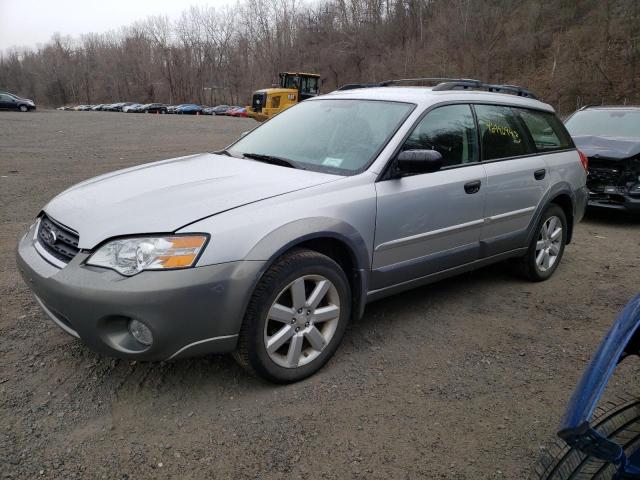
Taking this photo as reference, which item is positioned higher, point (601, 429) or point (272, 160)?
point (272, 160)

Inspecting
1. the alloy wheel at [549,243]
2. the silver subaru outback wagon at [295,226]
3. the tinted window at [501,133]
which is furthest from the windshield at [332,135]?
the alloy wheel at [549,243]

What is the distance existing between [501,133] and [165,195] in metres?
2.75

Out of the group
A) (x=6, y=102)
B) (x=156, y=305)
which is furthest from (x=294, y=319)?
(x=6, y=102)

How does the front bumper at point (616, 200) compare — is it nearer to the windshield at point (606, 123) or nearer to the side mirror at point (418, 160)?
the windshield at point (606, 123)

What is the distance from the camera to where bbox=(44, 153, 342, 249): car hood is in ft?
8.42

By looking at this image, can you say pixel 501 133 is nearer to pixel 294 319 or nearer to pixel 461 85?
pixel 461 85

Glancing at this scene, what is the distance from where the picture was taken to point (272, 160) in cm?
352

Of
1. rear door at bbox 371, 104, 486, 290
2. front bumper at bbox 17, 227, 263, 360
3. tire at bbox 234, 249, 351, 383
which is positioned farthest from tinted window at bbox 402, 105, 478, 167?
front bumper at bbox 17, 227, 263, 360

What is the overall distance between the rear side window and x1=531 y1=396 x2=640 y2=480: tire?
3294 millimetres

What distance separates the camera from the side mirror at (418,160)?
313 cm

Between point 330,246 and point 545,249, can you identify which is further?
point 545,249

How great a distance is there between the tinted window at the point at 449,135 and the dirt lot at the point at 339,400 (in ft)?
3.97

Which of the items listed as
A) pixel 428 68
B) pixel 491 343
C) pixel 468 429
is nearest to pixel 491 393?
pixel 468 429

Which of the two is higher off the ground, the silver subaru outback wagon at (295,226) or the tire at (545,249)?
the silver subaru outback wagon at (295,226)
